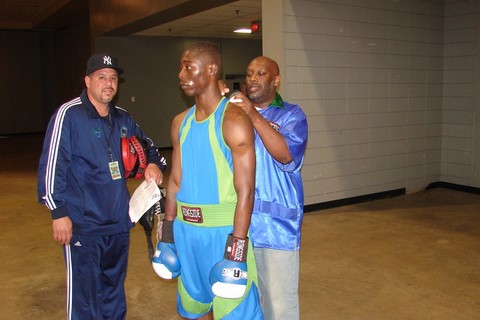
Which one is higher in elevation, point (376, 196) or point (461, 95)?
point (461, 95)

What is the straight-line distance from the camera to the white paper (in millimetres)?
2434

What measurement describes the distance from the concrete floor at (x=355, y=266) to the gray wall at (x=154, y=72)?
567 cm

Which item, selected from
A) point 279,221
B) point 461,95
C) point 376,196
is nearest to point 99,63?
point 279,221

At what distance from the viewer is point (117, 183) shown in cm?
272

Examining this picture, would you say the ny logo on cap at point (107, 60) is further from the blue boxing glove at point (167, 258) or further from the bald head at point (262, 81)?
the blue boxing glove at point (167, 258)

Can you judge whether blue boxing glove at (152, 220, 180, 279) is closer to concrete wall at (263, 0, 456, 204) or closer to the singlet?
the singlet

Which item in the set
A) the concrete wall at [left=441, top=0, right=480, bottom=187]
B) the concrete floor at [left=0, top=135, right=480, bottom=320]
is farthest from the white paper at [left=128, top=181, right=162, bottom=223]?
the concrete wall at [left=441, top=0, right=480, bottom=187]

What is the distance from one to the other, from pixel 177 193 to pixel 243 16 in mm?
6939

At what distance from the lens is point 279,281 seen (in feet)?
7.41

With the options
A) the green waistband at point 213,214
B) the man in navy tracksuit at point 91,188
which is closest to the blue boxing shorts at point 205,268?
the green waistband at point 213,214

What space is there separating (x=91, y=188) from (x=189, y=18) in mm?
6706

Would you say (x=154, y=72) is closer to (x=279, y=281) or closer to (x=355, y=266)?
(x=355, y=266)

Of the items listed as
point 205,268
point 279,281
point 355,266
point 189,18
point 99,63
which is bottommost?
point 355,266

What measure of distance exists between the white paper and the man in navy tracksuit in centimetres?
7
